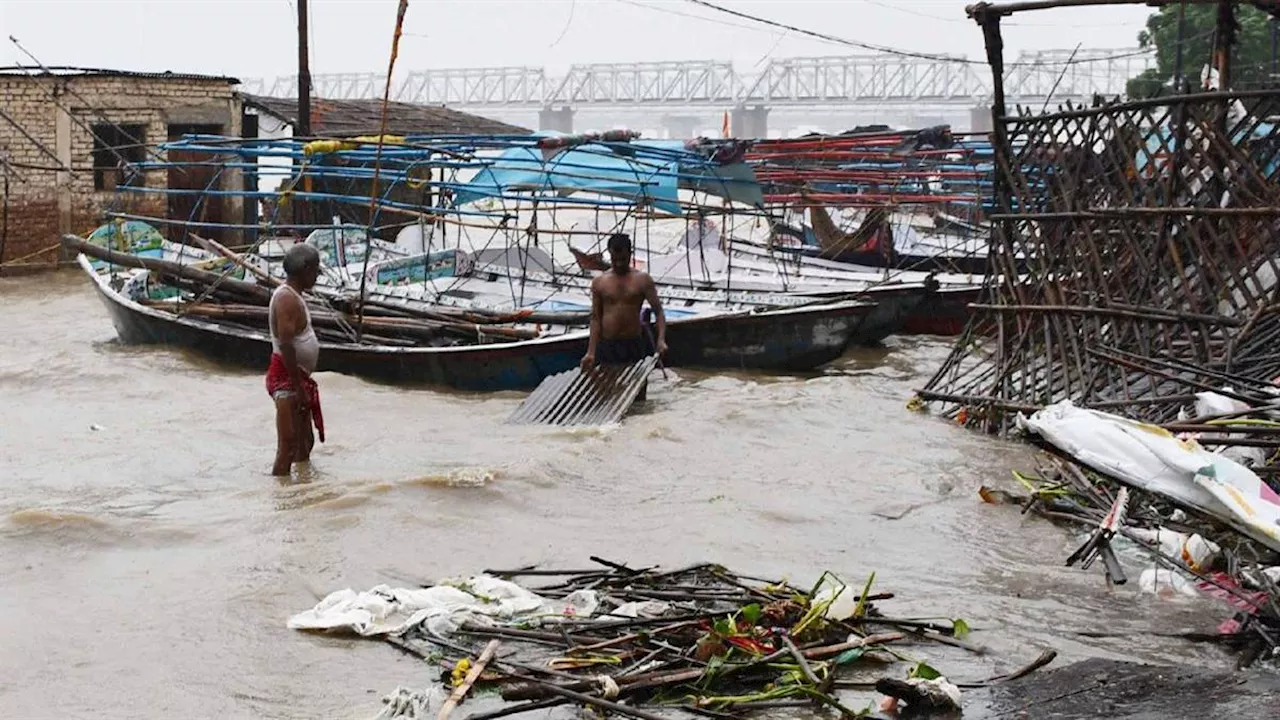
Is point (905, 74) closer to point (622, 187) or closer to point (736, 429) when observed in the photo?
point (622, 187)

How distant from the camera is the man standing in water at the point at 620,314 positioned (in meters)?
11.0

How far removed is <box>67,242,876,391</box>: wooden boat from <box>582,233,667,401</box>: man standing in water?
826mm

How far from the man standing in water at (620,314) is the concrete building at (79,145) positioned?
41.6 feet

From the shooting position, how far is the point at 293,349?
7.92 m

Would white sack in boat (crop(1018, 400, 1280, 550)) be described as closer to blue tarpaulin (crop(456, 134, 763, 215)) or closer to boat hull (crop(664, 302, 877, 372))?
boat hull (crop(664, 302, 877, 372))

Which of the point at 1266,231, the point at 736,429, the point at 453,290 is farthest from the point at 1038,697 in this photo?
the point at 453,290

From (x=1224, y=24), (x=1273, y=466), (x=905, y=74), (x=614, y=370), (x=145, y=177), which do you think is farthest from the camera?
(x=905, y=74)

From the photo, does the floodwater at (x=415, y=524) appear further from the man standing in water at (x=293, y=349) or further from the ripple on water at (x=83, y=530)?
the man standing in water at (x=293, y=349)

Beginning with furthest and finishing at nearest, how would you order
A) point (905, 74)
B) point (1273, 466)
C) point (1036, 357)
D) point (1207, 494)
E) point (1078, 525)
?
point (905, 74) < point (1036, 357) < point (1078, 525) < point (1273, 466) < point (1207, 494)

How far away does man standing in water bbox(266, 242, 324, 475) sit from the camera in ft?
25.7

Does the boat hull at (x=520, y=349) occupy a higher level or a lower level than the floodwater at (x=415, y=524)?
higher

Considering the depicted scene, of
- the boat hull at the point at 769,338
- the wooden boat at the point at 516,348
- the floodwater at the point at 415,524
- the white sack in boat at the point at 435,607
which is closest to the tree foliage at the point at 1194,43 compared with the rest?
the boat hull at the point at 769,338

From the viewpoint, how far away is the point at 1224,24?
10.3m

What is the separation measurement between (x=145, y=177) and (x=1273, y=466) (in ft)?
67.2
